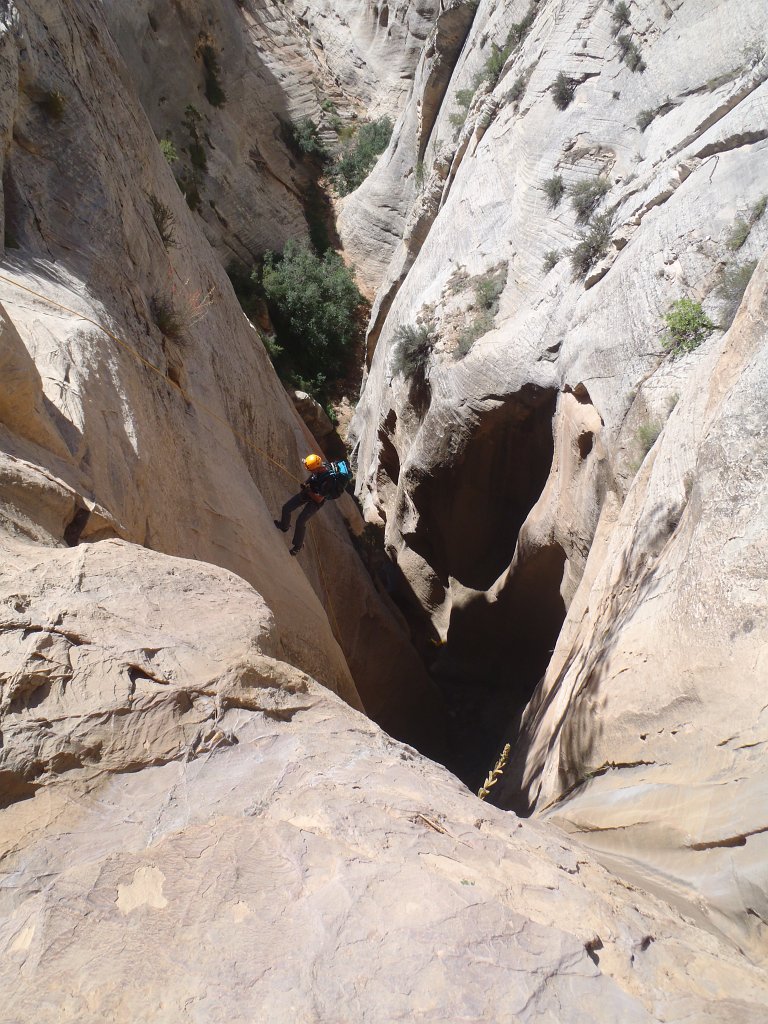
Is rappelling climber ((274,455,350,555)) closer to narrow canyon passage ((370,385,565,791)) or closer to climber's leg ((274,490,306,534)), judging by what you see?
climber's leg ((274,490,306,534))

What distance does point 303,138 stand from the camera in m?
19.2

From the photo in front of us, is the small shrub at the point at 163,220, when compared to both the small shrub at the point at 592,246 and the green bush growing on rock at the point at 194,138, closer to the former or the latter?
the small shrub at the point at 592,246

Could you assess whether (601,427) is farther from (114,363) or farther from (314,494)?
(114,363)

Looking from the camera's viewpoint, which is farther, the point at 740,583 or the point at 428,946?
the point at 740,583

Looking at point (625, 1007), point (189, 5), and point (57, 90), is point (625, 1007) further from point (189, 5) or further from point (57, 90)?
point (189, 5)

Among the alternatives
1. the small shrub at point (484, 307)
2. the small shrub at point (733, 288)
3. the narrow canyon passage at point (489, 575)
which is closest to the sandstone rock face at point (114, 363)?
the narrow canyon passage at point (489, 575)

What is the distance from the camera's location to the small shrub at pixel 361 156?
63.0ft

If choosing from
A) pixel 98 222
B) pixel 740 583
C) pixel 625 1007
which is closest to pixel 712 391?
pixel 740 583

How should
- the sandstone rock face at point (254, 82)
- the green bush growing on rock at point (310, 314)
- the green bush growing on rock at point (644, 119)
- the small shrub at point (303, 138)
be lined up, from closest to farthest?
the green bush growing on rock at point (644, 119) < the sandstone rock face at point (254, 82) < the green bush growing on rock at point (310, 314) < the small shrub at point (303, 138)

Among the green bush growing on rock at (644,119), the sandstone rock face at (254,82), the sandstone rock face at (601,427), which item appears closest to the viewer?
the sandstone rock face at (601,427)

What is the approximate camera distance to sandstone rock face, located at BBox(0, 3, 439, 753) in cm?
420

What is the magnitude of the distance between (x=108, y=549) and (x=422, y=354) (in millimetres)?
7720

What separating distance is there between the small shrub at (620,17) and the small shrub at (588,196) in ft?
7.02

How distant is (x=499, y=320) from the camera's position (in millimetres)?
9477
